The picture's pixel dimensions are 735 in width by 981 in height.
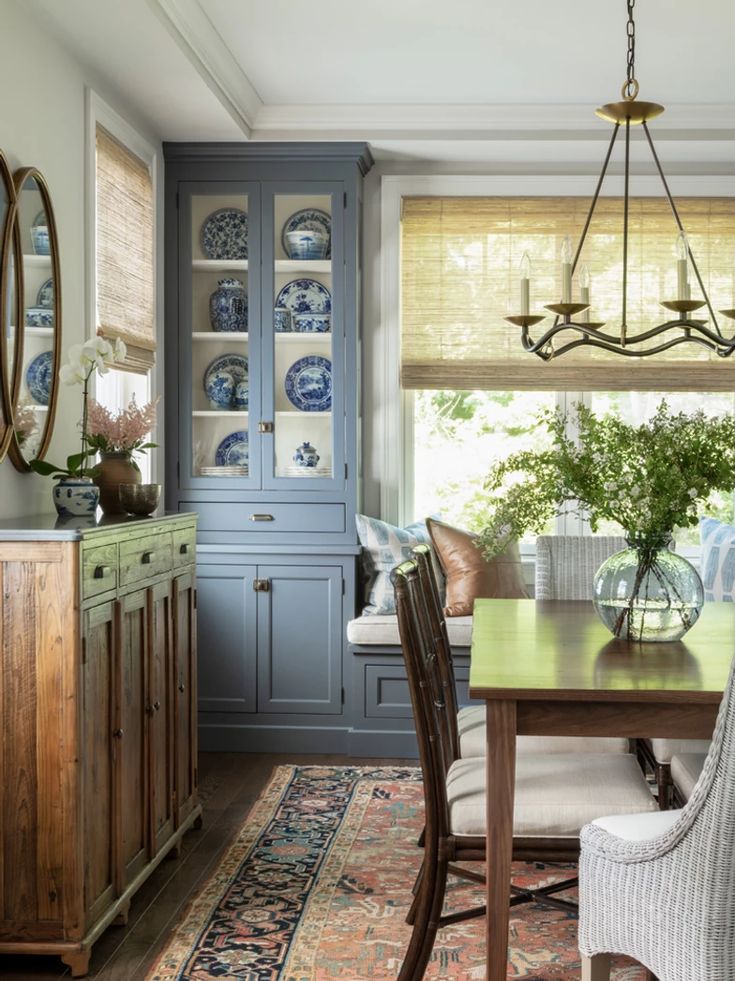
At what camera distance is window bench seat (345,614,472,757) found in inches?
195

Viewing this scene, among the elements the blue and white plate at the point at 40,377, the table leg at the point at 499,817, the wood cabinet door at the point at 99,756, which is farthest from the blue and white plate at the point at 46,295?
the table leg at the point at 499,817

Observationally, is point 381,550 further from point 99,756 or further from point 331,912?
point 99,756

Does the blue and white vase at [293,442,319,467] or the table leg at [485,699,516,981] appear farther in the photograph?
the blue and white vase at [293,442,319,467]

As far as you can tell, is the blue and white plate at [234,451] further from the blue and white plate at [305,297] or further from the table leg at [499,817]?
the table leg at [499,817]

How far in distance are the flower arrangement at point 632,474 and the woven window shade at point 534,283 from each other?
264cm

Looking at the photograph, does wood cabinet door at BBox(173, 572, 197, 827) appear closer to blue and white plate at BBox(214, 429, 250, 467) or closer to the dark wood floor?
the dark wood floor

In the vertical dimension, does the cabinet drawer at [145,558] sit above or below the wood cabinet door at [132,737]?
above

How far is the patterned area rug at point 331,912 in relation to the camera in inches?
111

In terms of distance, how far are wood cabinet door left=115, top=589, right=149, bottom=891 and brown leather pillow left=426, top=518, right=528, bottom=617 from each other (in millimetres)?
1963

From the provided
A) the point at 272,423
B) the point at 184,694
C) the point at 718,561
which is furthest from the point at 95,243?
the point at 718,561

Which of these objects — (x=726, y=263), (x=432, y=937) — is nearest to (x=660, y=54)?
(x=726, y=263)

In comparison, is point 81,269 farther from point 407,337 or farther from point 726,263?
point 726,263

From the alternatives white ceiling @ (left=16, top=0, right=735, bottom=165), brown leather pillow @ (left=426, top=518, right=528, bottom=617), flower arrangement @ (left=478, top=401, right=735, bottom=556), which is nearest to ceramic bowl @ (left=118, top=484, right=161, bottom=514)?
flower arrangement @ (left=478, top=401, right=735, bottom=556)

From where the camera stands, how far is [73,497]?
3215 mm
